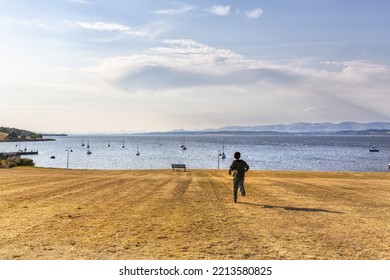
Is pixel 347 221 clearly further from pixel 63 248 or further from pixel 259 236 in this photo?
pixel 63 248

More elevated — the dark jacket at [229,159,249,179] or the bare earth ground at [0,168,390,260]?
the dark jacket at [229,159,249,179]

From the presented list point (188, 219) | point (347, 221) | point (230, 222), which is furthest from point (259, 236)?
point (347, 221)

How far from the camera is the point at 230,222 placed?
12711mm

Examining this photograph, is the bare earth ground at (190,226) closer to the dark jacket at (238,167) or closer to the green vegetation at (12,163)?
the dark jacket at (238,167)

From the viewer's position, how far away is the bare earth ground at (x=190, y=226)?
9.20 m

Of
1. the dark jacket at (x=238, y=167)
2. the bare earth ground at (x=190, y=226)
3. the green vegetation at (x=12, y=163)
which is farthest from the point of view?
the green vegetation at (x=12, y=163)

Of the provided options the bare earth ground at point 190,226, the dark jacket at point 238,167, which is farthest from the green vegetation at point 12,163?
the dark jacket at point 238,167

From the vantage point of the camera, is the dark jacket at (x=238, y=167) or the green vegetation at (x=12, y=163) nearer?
the dark jacket at (x=238, y=167)

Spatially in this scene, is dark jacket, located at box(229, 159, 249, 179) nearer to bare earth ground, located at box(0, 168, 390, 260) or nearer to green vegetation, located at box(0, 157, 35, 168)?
bare earth ground, located at box(0, 168, 390, 260)

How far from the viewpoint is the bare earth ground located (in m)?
9.20

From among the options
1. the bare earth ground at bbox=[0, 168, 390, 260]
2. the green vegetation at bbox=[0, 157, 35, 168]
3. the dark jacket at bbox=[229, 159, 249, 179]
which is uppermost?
the dark jacket at bbox=[229, 159, 249, 179]

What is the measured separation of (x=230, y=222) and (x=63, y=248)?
5497 mm

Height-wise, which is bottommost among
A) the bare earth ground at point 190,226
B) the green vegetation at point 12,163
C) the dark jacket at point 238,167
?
the green vegetation at point 12,163

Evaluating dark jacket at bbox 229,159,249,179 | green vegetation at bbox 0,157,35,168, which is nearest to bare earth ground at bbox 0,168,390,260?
dark jacket at bbox 229,159,249,179
